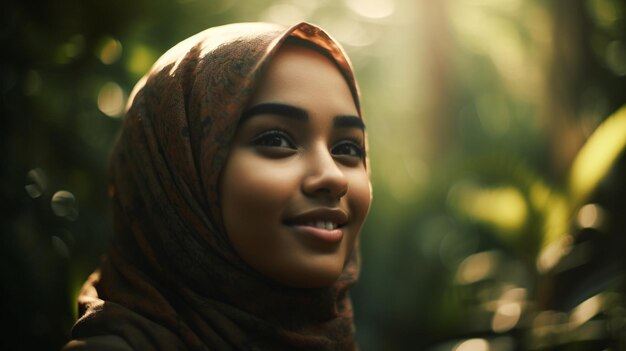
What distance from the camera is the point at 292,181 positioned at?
47.0 inches

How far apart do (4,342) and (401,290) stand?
2019 mm

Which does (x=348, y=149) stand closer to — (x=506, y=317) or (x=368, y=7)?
(x=506, y=317)

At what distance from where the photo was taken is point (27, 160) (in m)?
2.45

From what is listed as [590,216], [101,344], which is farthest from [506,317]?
[101,344]

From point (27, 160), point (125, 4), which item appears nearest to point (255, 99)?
point (27, 160)

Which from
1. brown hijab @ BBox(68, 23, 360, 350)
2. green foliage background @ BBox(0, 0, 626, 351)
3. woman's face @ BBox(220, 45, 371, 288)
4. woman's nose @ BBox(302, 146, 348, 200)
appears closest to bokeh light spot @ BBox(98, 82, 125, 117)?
green foliage background @ BBox(0, 0, 626, 351)

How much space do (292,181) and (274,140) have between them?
11cm

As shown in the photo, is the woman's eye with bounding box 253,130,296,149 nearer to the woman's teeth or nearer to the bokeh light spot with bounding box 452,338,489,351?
the woman's teeth

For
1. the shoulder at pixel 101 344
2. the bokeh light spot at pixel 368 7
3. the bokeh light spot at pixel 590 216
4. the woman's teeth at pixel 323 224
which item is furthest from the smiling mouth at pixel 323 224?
the bokeh light spot at pixel 368 7

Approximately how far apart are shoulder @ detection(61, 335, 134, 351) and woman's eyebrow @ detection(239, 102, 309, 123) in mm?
529

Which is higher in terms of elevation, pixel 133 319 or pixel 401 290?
pixel 401 290

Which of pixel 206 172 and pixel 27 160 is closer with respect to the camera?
pixel 206 172

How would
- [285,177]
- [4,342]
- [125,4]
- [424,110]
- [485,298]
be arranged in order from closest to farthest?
[285,177] < [4,342] < [125,4] < [485,298] < [424,110]

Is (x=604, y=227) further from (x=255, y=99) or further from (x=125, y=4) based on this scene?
(x=125, y=4)
